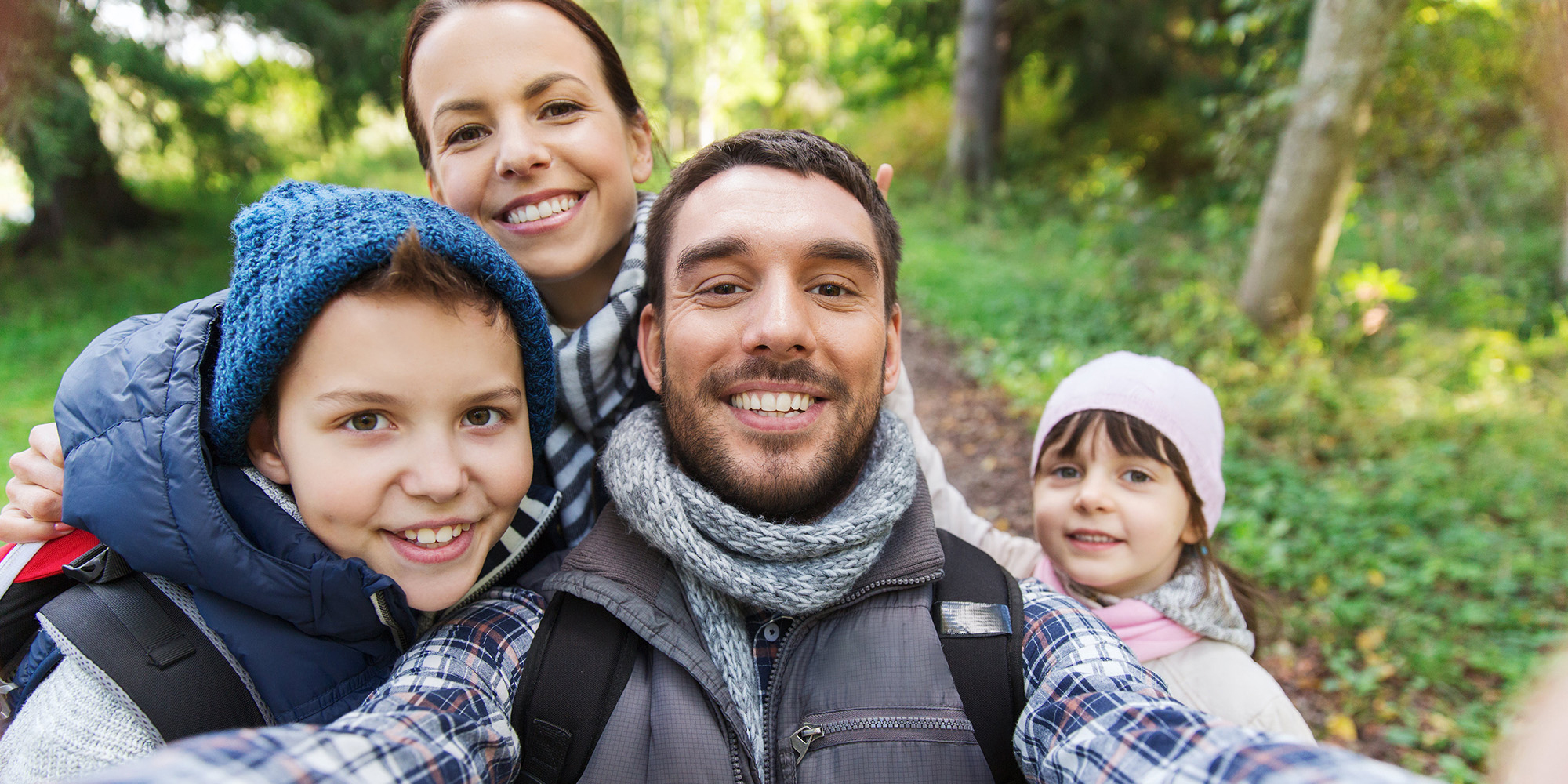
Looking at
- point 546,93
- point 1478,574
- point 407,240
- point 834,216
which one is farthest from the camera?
point 1478,574

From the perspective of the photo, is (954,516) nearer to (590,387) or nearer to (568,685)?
(590,387)

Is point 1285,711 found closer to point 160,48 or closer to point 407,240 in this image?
point 407,240

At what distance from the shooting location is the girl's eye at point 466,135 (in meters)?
2.27

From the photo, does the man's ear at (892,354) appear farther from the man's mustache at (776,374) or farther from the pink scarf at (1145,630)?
the pink scarf at (1145,630)

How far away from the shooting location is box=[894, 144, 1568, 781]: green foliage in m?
3.96

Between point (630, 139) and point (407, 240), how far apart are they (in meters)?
1.24

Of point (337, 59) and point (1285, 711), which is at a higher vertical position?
point (337, 59)

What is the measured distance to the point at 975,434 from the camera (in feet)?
21.5

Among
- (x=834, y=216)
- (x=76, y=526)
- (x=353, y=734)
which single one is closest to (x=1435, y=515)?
(x=834, y=216)

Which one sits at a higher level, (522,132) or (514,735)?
(522,132)

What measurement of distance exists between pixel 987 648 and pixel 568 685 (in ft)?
2.98

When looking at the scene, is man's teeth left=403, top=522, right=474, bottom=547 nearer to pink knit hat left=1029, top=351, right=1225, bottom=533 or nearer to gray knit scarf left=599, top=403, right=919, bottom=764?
gray knit scarf left=599, top=403, right=919, bottom=764

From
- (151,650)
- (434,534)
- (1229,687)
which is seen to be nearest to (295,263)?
(434,534)

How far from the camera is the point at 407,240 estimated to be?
5.08ft
